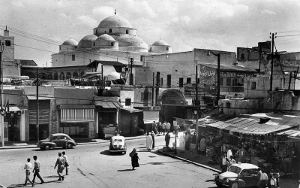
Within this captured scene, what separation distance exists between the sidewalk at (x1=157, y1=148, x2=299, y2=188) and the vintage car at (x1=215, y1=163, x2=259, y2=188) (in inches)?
57.3

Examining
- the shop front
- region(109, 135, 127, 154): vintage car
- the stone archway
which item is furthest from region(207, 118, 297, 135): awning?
the stone archway

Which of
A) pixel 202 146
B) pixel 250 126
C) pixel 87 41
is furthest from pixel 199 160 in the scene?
pixel 87 41

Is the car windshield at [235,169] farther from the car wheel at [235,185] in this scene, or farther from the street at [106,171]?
the street at [106,171]

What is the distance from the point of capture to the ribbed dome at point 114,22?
69000 mm

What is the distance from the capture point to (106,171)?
17844 millimetres

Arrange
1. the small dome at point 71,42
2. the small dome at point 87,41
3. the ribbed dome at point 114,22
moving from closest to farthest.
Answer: the small dome at point 87,41, the ribbed dome at point 114,22, the small dome at point 71,42

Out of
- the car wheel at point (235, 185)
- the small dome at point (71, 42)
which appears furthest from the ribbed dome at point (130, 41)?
the car wheel at point (235, 185)

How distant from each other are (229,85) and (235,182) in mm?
32354

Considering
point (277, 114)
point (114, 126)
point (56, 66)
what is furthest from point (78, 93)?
point (56, 66)

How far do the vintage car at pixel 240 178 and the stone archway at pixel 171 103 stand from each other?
2423 centimetres

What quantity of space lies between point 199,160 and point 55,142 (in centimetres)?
987

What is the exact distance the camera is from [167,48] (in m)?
72.8

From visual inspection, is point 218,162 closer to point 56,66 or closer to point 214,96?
point 214,96

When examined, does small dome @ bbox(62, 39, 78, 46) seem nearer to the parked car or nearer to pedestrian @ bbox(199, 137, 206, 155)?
the parked car
